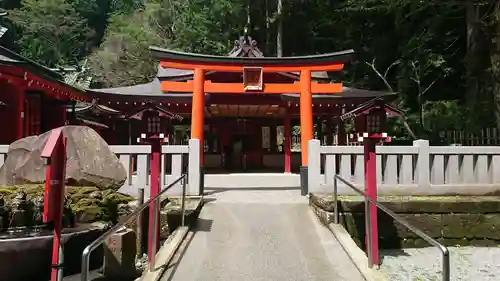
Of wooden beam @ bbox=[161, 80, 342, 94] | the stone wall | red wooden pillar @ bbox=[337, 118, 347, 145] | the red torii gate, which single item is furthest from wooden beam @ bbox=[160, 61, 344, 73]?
red wooden pillar @ bbox=[337, 118, 347, 145]

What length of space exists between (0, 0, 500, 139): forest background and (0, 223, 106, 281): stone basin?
969cm

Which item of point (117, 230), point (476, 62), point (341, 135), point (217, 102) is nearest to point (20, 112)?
point (217, 102)

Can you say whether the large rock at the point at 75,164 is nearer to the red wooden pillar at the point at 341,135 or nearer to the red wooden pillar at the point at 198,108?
the red wooden pillar at the point at 198,108

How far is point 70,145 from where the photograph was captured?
7.54 meters

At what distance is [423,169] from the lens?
7.82 m

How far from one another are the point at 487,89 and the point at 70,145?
14.1m

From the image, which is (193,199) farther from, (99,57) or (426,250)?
(99,57)

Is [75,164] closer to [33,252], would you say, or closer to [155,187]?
[33,252]

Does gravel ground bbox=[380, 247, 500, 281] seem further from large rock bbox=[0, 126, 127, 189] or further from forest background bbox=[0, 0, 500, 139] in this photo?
forest background bbox=[0, 0, 500, 139]

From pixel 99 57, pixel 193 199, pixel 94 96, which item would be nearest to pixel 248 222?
pixel 193 199

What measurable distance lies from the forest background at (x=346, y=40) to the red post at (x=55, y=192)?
1104cm

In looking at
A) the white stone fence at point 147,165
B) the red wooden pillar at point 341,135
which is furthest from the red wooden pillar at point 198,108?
the red wooden pillar at point 341,135

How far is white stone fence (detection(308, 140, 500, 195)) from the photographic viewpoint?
7836 millimetres

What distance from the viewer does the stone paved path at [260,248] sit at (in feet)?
15.7
